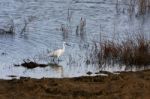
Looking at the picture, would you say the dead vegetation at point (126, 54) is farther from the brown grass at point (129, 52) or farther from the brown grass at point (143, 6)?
the brown grass at point (143, 6)

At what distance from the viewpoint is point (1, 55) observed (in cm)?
1401

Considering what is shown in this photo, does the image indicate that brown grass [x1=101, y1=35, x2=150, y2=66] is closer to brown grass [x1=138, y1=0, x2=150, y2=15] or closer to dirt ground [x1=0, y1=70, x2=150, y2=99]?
dirt ground [x1=0, y1=70, x2=150, y2=99]

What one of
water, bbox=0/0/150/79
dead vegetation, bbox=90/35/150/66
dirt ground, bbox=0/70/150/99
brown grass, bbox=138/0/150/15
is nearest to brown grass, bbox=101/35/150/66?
dead vegetation, bbox=90/35/150/66

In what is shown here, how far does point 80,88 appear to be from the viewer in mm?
9234

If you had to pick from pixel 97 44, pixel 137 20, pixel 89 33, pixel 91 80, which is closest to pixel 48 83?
pixel 91 80

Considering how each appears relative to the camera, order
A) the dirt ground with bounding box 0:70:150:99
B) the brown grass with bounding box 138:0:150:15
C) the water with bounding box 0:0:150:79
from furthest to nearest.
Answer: the brown grass with bounding box 138:0:150:15 < the water with bounding box 0:0:150:79 < the dirt ground with bounding box 0:70:150:99

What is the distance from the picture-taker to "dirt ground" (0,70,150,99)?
345 inches

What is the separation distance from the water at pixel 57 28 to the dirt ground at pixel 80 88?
168 centimetres

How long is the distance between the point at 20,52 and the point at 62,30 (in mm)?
3239

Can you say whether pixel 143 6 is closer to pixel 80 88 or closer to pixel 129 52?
pixel 129 52

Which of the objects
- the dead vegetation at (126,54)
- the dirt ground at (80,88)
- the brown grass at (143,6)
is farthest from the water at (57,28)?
the dirt ground at (80,88)

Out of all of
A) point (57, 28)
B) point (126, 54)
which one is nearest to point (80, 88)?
point (126, 54)

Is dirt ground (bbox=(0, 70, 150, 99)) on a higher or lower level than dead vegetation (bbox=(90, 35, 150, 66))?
higher

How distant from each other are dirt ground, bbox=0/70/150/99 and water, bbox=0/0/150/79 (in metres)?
1.68
